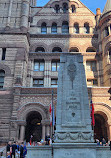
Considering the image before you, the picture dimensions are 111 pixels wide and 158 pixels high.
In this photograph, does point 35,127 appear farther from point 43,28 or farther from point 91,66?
point 43,28

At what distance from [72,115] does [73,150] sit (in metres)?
1.81

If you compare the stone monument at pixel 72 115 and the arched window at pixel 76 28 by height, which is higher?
the arched window at pixel 76 28

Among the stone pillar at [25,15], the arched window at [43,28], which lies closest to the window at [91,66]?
the arched window at [43,28]

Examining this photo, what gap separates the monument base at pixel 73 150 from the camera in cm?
891

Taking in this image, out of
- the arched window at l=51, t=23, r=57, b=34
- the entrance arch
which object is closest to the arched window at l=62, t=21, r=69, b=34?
the arched window at l=51, t=23, r=57, b=34

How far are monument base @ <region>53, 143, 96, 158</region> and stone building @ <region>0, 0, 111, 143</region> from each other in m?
10.5

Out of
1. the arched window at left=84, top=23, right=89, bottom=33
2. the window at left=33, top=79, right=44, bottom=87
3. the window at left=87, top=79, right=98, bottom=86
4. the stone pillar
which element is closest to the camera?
the window at left=33, top=79, right=44, bottom=87

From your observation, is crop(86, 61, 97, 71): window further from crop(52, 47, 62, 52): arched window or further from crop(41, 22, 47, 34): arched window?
crop(41, 22, 47, 34): arched window

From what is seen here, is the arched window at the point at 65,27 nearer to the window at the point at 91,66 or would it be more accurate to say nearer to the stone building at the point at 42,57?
the stone building at the point at 42,57

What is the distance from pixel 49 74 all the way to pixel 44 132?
29.9ft

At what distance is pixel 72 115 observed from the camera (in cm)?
970

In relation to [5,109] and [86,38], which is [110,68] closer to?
[86,38]

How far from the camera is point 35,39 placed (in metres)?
28.0

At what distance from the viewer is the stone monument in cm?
895
